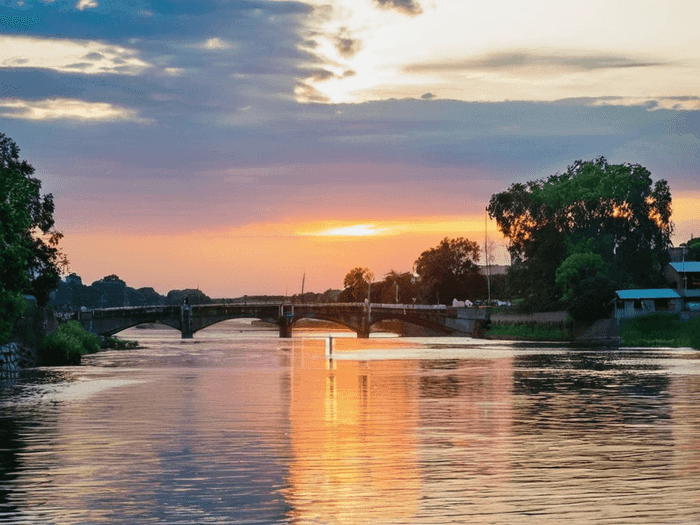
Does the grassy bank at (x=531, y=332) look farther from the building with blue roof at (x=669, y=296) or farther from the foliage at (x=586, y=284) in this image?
the building with blue roof at (x=669, y=296)

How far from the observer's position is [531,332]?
18138cm

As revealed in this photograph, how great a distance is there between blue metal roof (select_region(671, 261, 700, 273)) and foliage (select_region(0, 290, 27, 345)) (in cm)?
12446

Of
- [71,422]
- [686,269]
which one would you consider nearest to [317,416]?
[71,422]

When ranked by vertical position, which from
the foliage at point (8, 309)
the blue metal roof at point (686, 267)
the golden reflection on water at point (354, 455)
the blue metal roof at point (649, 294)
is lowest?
the golden reflection on water at point (354, 455)

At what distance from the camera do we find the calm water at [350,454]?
2050 centimetres

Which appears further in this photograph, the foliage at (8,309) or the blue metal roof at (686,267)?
the blue metal roof at (686,267)

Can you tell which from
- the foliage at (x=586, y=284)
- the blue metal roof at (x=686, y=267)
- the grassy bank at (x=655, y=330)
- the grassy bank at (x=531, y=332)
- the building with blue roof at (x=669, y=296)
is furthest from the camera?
the blue metal roof at (x=686, y=267)

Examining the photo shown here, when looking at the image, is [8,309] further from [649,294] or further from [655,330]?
[649,294]

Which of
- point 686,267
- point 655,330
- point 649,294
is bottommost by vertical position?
point 655,330

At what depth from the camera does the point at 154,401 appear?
48906 millimetres

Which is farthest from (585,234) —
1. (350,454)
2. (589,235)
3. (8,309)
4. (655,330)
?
(350,454)

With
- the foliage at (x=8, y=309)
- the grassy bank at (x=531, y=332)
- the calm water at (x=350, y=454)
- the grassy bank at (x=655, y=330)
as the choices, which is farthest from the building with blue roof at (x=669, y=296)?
the foliage at (x=8, y=309)

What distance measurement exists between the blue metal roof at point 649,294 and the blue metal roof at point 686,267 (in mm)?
4641

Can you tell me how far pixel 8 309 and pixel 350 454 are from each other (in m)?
45.8
